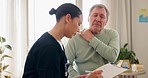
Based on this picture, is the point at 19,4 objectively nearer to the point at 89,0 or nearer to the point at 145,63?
the point at 89,0

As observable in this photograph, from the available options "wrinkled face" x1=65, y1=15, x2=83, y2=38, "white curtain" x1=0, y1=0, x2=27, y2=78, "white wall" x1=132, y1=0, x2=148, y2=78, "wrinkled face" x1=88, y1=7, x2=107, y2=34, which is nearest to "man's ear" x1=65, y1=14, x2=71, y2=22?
"wrinkled face" x1=65, y1=15, x2=83, y2=38

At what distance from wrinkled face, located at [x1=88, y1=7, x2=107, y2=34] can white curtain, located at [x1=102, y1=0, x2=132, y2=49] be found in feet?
6.24

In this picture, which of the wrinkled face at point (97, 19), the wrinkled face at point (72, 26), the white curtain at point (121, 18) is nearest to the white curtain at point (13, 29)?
the white curtain at point (121, 18)

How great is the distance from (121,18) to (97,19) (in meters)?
2.03

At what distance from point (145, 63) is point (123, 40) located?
0.56 m

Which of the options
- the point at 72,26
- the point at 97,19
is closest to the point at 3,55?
the point at 97,19

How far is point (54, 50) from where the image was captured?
42.8 inches

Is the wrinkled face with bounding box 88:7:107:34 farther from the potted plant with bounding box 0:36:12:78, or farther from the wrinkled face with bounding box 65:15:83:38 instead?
the potted plant with bounding box 0:36:12:78

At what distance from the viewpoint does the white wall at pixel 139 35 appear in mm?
3643

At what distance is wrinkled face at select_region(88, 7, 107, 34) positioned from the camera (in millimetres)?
1697

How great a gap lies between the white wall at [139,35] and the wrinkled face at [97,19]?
2.08 meters

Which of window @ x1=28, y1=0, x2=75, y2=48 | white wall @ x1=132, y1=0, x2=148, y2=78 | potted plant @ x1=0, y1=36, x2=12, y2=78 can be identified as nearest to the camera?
potted plant @ x1=0, y1=36, x2=12, y2=78

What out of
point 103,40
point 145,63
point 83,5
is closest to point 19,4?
point 83,5

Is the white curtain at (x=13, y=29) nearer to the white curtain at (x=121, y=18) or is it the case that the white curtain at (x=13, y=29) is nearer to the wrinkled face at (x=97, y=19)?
the white curtain at (x=121, y=18)
